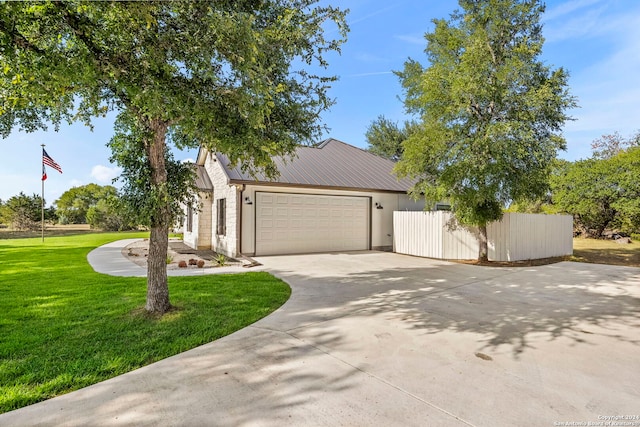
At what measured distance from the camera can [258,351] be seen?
3400mm

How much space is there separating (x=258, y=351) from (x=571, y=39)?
1267 cm

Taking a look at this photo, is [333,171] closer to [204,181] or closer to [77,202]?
[204,181]

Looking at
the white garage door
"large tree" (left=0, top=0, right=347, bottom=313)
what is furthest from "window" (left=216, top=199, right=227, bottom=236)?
"large tree" (left=0, top=0, right=347, bottom=313)

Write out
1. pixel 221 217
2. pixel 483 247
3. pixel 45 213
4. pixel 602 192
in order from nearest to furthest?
1. pixel 483 247
2. pixel 221 217
3. pixel 602 192
4. pixel 45 213

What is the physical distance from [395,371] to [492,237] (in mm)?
9331

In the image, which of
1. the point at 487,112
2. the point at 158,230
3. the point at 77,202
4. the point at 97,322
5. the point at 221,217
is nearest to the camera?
the point at 97,322

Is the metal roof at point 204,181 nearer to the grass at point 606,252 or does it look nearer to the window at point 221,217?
the window at point 221,217

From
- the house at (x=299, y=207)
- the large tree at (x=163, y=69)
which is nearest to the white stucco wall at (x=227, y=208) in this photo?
the house at (x=299, y=207)

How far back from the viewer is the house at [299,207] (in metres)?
10.9

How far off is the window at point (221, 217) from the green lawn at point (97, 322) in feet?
16.3

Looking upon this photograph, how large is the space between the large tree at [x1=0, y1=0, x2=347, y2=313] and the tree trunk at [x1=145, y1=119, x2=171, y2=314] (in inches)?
0.6

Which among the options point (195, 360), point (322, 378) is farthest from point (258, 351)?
point (322, 378)

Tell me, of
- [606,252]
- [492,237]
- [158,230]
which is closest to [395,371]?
[158,230]

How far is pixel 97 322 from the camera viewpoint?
4.23 metres
